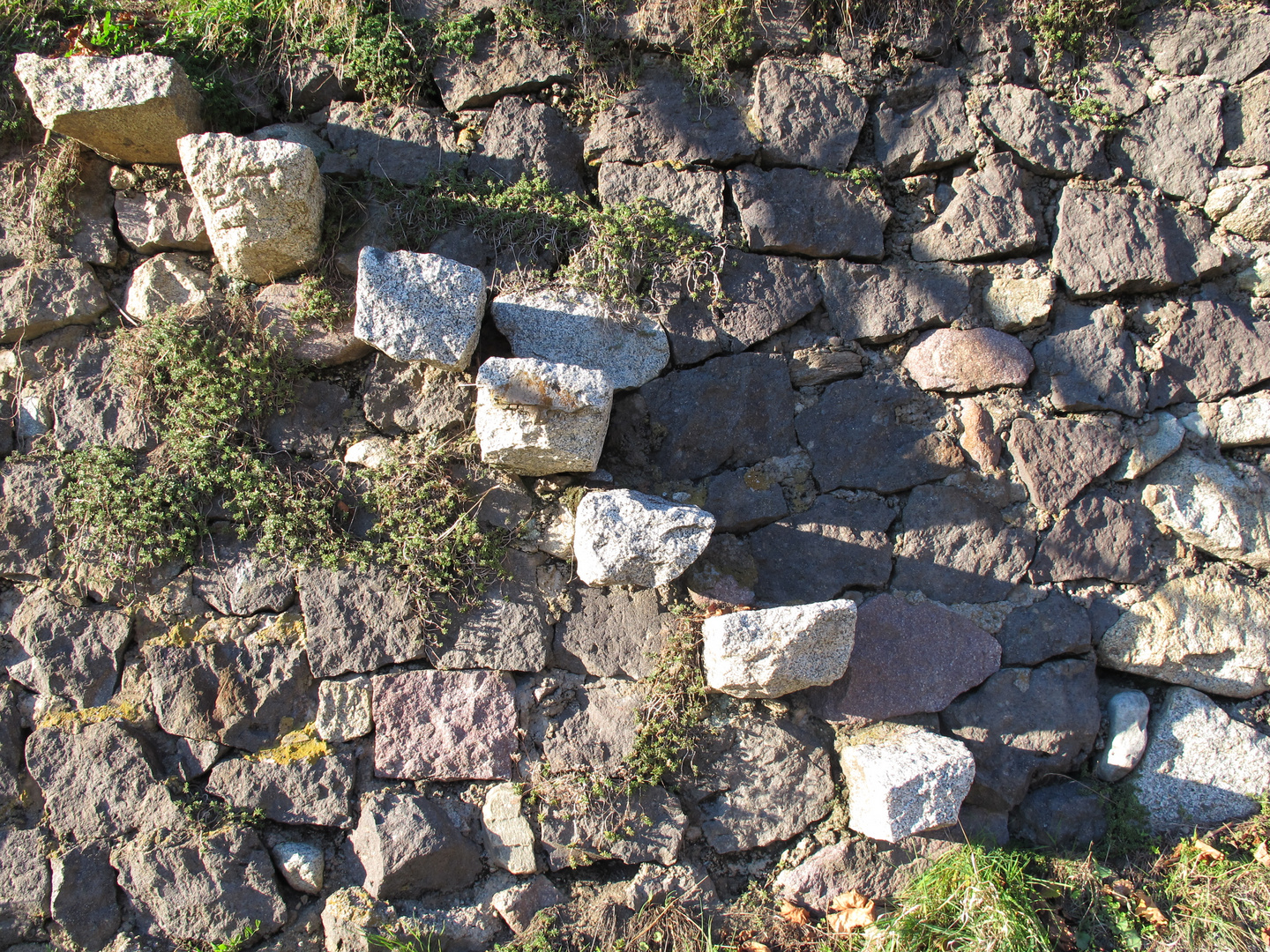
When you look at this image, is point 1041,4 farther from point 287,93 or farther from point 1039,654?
point 287,93

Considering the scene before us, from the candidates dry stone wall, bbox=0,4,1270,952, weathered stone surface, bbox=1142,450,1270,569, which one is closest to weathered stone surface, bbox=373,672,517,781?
dry stone wall, bbox=0,4,1270,952

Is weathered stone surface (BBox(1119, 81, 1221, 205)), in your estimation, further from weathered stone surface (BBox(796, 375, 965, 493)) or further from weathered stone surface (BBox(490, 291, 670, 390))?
weathered stone surface (BBox(490, 291, 670, 390))

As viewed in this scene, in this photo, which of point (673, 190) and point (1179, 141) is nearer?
point (673, 190)

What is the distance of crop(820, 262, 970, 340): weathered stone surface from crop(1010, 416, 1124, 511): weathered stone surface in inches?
20.5

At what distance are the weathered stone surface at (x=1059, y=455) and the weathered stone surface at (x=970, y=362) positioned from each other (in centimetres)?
19

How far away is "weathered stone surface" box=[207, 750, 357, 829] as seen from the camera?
259 centimetres

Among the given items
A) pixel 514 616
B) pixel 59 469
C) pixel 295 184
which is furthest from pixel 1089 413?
pixel 59 469

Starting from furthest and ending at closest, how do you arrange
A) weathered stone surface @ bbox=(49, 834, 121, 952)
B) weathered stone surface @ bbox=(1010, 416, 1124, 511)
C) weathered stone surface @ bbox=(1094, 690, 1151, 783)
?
1. weathered stone surface @ bbox=(1010, 416, 1124, 511)
2. weathered stone surface @ bbox=(1094, 690, 1151, 783)
3. weathered stone surface @ bbox=(49, 834, 121, 952)

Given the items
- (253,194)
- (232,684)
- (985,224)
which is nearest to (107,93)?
(253,194)

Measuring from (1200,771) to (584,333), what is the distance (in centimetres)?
272

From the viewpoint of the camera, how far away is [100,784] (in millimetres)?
2566

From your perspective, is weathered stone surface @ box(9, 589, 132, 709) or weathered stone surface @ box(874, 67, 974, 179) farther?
weathered stone surface @ box(874, 67, 974, 179)

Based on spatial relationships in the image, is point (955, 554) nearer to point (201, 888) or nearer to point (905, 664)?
point (905, 664)

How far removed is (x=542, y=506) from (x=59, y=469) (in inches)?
66.9
